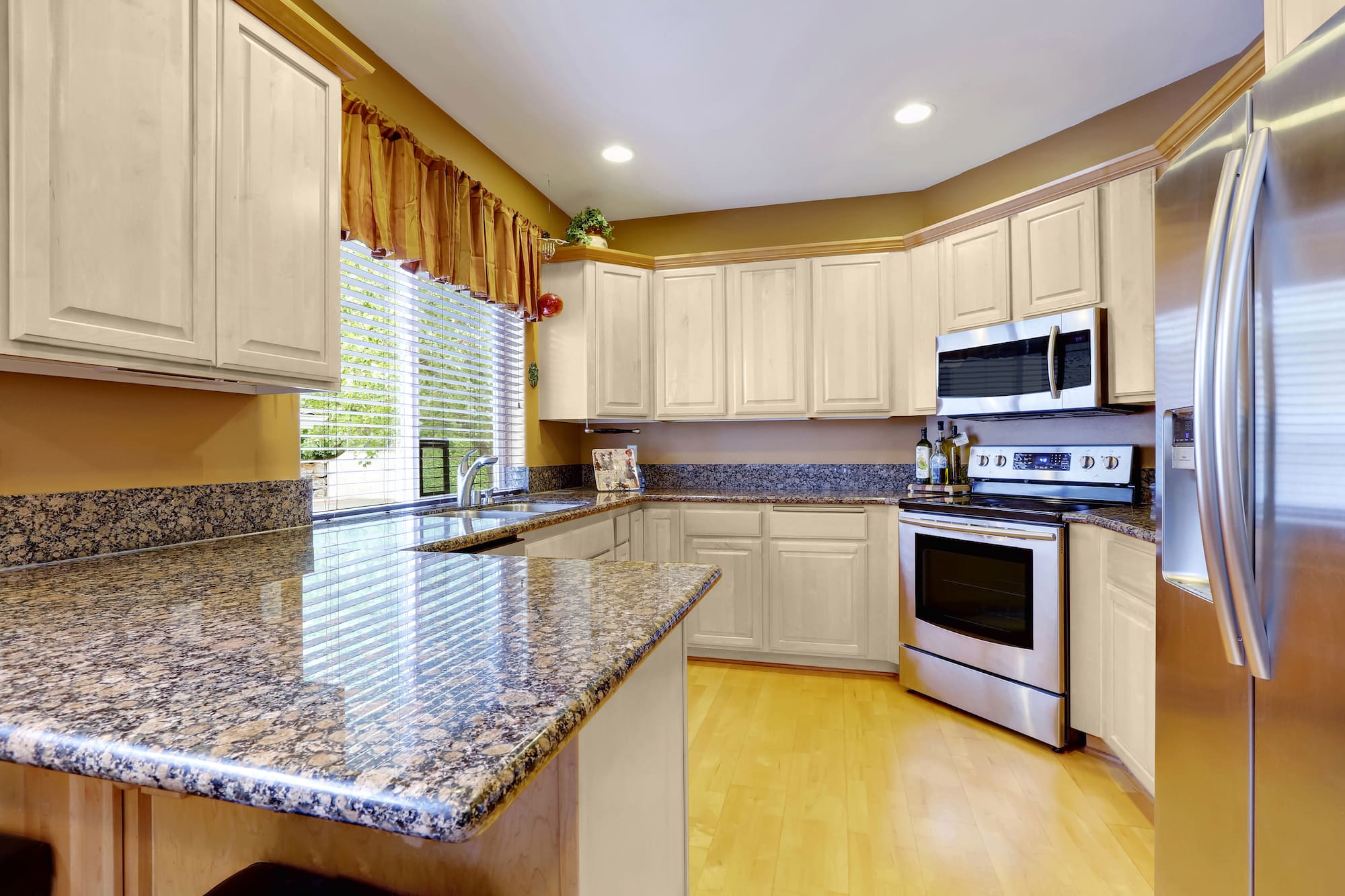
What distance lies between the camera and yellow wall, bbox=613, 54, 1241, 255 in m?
2.58

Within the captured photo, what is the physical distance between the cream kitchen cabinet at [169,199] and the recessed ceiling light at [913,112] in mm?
2208

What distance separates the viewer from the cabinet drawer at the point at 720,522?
316 cm

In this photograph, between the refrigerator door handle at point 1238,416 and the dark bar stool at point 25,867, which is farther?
the refrigerator door handle at point 1238,416

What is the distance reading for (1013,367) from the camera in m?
2.71

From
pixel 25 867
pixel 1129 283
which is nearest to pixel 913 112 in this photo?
pixel 1129 283

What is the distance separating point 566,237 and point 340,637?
123 inches

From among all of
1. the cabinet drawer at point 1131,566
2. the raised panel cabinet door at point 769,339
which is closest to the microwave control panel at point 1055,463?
the cabinet drawer at point 1131,566

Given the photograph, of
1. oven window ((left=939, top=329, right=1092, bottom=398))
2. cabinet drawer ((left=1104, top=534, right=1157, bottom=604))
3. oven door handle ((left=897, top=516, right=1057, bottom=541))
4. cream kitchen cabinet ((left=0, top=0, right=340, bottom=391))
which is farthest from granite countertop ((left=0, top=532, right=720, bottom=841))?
oven window ((left=939, top=329, right=1092, bottom=398))

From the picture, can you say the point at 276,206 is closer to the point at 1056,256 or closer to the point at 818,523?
the point at 818,523

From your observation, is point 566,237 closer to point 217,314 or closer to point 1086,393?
point 217,314

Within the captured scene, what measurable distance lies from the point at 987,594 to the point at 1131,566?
61 centimetres

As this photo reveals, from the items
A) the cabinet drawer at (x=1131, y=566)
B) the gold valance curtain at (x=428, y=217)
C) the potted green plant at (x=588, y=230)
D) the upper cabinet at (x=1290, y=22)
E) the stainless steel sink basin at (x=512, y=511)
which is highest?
the potted green plant at (x=588, y=230)

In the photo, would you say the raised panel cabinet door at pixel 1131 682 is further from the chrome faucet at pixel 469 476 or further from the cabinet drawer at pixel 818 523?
the chrome faucet at pixel 469 476

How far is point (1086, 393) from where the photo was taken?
8.06 ft
